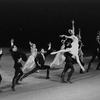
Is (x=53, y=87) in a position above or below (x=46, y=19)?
below

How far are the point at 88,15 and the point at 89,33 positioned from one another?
1.46 meters

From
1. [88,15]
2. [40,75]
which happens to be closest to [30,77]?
[40,75]

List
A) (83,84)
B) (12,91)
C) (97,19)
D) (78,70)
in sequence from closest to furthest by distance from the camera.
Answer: (12,91)
(83,84)
(78,70)
(97,19)

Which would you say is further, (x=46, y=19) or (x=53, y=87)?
(x=46, y=19)

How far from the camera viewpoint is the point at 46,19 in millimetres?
25500

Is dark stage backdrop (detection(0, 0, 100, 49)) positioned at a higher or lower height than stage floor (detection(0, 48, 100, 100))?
higher

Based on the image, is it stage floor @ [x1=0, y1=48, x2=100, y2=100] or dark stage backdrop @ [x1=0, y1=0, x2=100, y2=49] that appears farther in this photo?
dark stage backdrop @ [x1=0, y1=0, x2=100, y2=49]

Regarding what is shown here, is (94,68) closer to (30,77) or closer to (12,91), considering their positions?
(30,77)

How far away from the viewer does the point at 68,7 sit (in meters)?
24.3

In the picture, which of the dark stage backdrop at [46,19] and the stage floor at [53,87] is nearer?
the stage floor at [53,87]

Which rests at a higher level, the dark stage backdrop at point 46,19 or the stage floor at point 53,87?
the dark stage backdrop at point 46,19

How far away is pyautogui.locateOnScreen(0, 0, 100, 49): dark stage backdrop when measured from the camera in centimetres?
2398

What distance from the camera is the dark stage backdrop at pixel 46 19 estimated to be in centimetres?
2398

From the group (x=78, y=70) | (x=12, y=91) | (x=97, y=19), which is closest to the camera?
(x=12, y=91)
